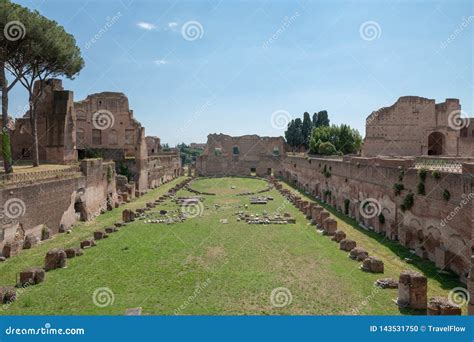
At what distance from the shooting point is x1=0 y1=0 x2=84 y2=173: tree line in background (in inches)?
640

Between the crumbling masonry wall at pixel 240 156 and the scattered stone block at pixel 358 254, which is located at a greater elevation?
the crumbling masonry wall at pixel 240 156

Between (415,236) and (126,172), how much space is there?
2322 centimetres

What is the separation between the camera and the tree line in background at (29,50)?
53.3ft

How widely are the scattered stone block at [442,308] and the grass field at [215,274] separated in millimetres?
794

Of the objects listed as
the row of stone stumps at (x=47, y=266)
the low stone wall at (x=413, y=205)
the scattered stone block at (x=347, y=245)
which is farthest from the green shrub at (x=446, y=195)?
the row of stone stumps at (x=47, y=266)

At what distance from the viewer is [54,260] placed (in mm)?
10820

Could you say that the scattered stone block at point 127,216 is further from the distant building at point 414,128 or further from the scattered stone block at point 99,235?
the distant building at point 414,128

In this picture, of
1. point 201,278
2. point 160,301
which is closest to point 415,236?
point 201,278

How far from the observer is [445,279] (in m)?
9.59

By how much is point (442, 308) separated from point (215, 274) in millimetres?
5419

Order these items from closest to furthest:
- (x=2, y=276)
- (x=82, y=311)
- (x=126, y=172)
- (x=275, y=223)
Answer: (x=82, y=311) < (x=2, y=276) < (x=275, y=223) < (x=126, y=172)

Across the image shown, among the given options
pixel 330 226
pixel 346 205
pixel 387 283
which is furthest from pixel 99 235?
pixel 346 205

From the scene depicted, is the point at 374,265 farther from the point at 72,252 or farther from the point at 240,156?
the point at 240,156

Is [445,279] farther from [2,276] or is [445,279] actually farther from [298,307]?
[2,276]
